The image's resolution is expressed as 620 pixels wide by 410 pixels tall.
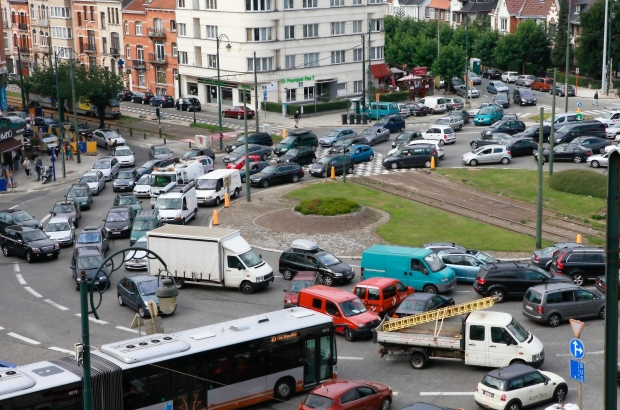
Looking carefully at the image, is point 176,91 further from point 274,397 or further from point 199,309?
point 274,397

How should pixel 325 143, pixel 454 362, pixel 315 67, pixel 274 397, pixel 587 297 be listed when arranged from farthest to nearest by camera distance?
1. pixel 315 67
2. pixel 325 143
3. pixel 587 297
4. pixel 454 362
5. pixel 274 397

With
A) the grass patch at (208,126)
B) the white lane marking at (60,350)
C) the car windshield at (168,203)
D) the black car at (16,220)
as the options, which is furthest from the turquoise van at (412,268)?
the grass patch at (208,126)

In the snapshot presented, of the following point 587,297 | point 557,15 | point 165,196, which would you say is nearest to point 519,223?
point 587,297

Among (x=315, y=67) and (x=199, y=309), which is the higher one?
(x=315, y=67)

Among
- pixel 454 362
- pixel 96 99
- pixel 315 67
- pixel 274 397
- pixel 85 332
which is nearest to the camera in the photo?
pixel 85 332

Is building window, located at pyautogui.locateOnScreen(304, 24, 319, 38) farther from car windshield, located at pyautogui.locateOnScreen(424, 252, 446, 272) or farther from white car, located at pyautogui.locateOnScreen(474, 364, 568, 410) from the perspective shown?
white car, located at pyautogui.locateOnScreen(474, 364, 568, 410)

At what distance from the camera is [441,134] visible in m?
67.6

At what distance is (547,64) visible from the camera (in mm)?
109000

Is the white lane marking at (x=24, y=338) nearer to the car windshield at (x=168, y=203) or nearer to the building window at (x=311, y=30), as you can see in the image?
the car windshield at (x=168, y=203)

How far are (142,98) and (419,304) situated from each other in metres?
71.8

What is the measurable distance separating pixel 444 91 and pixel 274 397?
252ft

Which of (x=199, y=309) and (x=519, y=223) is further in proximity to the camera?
(x=519, y=223)

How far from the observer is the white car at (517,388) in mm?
24453

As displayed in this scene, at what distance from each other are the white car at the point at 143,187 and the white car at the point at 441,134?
22737 millimetres
